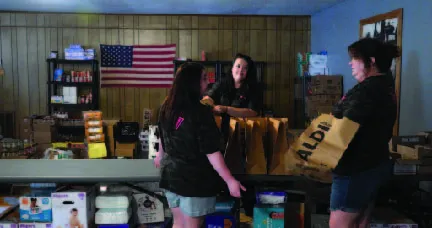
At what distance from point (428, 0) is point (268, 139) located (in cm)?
250

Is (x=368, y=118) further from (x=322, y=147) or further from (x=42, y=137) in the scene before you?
(x=42, y=137)

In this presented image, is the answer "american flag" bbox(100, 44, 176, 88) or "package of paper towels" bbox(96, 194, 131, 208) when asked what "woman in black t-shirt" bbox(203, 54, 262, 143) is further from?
"american flag" bbox(100, 44, 176, 88)

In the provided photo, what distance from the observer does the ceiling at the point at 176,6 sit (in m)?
6.00

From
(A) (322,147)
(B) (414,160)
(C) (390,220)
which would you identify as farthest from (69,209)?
(B) (414,160)

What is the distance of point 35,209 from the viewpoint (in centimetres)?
231

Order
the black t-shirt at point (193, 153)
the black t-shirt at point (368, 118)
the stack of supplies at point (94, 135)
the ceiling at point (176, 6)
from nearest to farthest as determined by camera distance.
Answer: the black t-shirt at point (368, 118), the black t-shirt at point (193, 153), the ceiling at point (176, 6), the stack of supplies at point (94, 135)

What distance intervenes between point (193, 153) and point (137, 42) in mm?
5713

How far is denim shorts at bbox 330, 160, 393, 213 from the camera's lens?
1.73m

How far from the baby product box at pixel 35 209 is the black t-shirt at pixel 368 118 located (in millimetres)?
1616

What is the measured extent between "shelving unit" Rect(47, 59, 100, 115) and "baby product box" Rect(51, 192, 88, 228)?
478cm

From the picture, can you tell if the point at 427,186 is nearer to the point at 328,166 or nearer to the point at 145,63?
the point at 328,166

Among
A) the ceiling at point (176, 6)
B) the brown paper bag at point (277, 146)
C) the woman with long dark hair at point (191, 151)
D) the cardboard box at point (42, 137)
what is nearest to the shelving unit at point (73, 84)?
the cardboard box at point (42, 137)

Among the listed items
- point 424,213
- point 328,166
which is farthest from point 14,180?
point 424,213

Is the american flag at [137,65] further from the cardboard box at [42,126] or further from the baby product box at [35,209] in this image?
the baby product box at [35,209]
